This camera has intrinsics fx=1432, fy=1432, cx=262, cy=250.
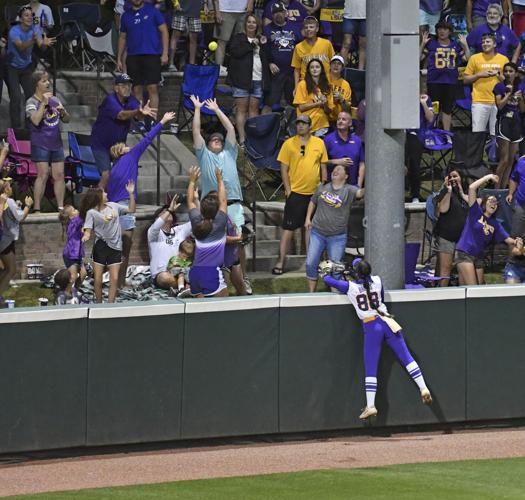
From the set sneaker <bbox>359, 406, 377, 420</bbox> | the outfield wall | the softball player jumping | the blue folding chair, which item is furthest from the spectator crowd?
sneaker <bbox>359, 406, 377, 420</bbox>

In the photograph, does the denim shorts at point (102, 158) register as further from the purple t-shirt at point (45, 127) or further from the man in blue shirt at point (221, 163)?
the man in blue shirt at point (221, 163)

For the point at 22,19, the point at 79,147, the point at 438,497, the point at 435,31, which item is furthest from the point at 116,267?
the point at 435,31

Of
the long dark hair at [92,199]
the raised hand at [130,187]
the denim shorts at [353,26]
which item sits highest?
the denim shorts at [353,26]

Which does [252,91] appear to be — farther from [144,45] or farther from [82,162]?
[82,162]

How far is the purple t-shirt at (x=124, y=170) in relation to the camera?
664 inches

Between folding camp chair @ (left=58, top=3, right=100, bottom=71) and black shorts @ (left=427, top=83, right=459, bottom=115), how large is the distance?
5239 millimetres

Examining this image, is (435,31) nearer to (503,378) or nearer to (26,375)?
(503,378)

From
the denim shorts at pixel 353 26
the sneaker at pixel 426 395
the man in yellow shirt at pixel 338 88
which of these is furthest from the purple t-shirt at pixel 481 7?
the sneaker at pixel 426 395

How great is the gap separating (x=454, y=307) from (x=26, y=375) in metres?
4.09

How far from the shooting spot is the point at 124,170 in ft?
55.4

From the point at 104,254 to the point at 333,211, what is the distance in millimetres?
2742

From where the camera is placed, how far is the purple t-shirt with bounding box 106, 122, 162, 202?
16.9m

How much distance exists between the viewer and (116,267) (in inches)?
625

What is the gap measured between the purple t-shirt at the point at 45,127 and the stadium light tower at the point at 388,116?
5670 mm
